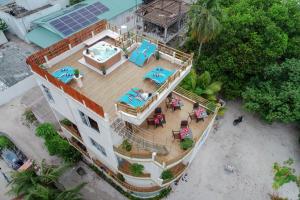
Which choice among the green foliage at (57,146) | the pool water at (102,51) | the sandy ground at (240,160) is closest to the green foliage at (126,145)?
the pool water at (102,51)

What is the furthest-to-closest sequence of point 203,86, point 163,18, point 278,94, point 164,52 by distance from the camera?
A: point 163,18
point 203,86
point 278,94
point 164,52

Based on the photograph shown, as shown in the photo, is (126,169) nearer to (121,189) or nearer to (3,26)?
(121,189)

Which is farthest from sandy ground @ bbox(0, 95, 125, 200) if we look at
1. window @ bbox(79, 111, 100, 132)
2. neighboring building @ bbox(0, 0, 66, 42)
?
neighboring building @ bbox(0, 0, 66, 42)

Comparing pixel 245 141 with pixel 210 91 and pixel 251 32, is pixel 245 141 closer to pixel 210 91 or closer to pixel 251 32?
pixel 210 91

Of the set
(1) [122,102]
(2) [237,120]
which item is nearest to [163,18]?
(2) [237,120]

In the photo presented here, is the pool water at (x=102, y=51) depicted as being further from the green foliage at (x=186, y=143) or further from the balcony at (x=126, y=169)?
the green foliage at (x=186, y=143)

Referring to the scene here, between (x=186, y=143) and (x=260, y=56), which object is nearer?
(x=186, y=143)

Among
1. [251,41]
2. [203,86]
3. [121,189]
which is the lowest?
[121,189]
